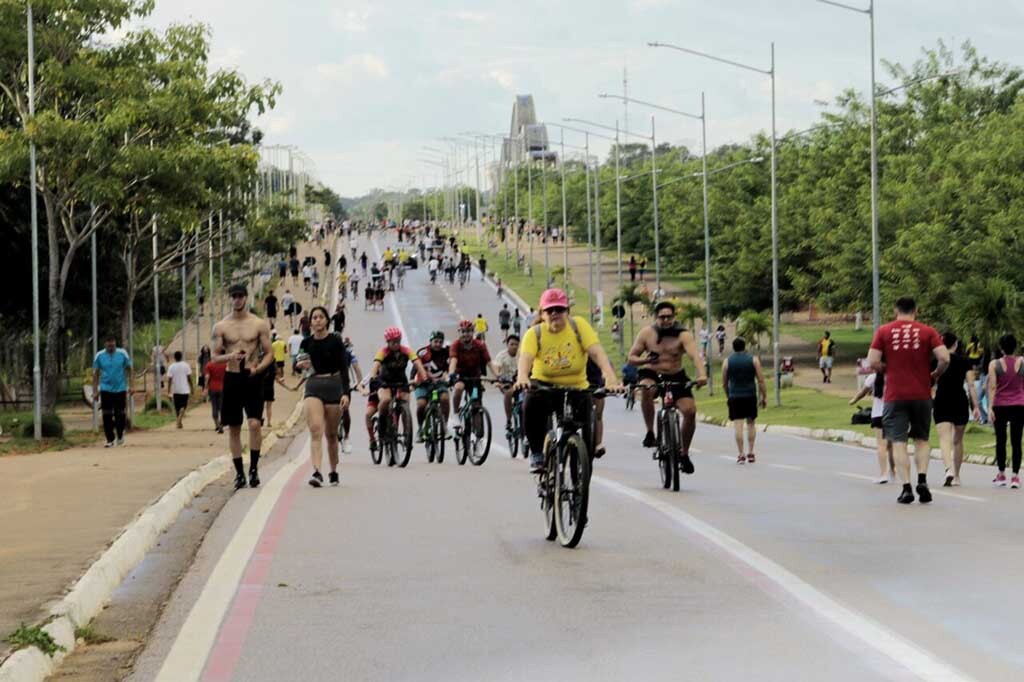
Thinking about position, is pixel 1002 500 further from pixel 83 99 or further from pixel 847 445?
pixel 83 99

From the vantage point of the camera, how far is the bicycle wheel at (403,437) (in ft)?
78.1

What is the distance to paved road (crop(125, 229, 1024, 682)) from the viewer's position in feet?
28.6

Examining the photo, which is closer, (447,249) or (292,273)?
(292,273)

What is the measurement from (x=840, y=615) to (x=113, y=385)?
71.7 ft

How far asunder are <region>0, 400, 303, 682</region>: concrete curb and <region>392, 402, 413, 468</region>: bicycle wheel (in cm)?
407

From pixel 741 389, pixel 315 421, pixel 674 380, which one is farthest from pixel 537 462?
pixel 741 389

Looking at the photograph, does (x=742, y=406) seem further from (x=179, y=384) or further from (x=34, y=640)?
(x=34, y=640)

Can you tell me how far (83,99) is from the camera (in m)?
40.5

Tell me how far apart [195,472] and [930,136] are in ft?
165

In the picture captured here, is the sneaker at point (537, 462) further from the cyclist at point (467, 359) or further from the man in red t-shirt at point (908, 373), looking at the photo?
the cyclist at point (467, 359)

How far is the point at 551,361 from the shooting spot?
45.6 ft

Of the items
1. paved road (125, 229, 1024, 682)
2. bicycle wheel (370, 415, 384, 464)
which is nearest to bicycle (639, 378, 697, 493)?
paved road (125, 229, 1024, 682)

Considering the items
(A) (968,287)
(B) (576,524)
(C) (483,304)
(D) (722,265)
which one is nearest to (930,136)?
(D) (722,265)

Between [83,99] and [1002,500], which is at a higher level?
[83,99]
